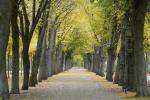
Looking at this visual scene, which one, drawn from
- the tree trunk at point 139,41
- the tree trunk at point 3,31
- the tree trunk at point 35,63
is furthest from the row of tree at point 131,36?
the tree trunk at point 3,31

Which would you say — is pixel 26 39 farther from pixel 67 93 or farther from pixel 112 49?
pixel 112 49

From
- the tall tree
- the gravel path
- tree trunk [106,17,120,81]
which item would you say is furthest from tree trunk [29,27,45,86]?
tree trunk [106,17,120,81]

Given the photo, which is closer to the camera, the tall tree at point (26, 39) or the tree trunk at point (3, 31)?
the tree trunk at point (3, 31)

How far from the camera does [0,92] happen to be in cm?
2114

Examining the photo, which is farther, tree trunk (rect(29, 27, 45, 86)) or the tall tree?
tree trunk (rect(29, 27, 45, 86))

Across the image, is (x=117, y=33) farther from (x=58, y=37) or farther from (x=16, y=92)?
(x=58, y=37)

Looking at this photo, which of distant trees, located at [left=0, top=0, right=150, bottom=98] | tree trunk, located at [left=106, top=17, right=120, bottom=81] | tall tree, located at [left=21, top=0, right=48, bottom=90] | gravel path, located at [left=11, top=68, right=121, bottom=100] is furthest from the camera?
tree trunk, located at [left=106, top=17, right=120, bottom=81]

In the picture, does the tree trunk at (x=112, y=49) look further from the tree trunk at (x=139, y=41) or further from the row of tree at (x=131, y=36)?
the tree trunk at (x=139, y=41)

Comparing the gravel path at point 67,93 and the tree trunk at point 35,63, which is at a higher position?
the tree trunk at point 35,63

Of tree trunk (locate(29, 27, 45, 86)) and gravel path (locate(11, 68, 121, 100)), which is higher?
tree trunk (locate(29, 27, 45, 86))

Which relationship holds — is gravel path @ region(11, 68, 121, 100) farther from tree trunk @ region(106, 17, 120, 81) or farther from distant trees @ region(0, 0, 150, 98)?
tree trunk @ region(106, 17, 120, 81)

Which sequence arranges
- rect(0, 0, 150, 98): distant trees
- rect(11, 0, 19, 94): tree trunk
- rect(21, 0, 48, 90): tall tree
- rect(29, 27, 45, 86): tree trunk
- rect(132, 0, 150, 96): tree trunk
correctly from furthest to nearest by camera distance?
rect(29, 27, 45, 86): tree trunk → rect(21, 0, 48, 90): tall tree → rect(11, 0, 19, 94): tree trunk → rect(132, 0, 150, 96): tree trunk → rect(0, 0, 150, 98): distant trees

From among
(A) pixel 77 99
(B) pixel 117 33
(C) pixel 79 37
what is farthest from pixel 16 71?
(C) pixel 79 37

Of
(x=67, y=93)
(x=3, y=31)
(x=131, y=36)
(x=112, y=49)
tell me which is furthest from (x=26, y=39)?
(x=112, y=49)
